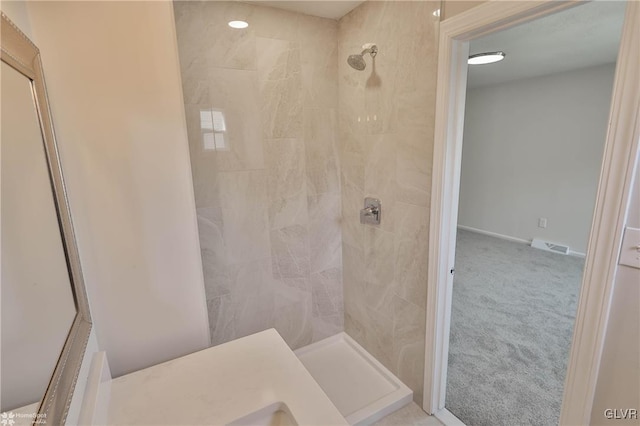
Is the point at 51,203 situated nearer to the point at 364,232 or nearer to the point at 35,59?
the point at 35,59

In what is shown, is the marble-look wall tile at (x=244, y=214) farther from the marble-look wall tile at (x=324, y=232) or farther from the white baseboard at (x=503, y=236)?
the white baseboard at (x=503, y=236)

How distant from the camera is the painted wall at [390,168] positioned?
1555 millimetres

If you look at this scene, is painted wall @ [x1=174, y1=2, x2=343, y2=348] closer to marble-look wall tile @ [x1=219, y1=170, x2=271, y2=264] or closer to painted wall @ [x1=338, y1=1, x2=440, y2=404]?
marble-look wall tile @ [x1=219, y1=170, x2=271, y2=264]

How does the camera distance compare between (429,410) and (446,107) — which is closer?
(446,107)

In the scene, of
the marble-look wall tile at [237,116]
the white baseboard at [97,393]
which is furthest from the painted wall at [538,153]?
the white baseboard at [97,393]

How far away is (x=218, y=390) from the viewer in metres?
0.99

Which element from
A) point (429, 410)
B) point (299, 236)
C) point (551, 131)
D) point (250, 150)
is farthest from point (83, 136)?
point (551, 131)

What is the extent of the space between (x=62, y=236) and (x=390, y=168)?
1.53 meters

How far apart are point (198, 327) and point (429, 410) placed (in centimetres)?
148

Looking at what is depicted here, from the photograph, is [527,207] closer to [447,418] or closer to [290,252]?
[447,418]

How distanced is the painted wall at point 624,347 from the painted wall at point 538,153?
10.8ft

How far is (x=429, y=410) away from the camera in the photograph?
5.91 ft

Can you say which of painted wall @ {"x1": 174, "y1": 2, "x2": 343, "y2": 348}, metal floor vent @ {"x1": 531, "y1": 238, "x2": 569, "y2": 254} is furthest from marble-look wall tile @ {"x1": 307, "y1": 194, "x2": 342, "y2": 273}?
metal floor vent @ {"x1": 531, "y1": 238, "x2": 569, "y2": 254}

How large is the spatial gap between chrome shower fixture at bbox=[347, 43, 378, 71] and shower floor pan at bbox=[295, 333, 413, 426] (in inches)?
79.2
